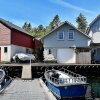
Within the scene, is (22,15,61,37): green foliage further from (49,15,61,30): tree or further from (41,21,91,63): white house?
(41,21,91,63): white house

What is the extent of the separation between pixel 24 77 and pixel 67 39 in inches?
601

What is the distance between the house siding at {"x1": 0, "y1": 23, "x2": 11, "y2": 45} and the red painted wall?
0.78 metres

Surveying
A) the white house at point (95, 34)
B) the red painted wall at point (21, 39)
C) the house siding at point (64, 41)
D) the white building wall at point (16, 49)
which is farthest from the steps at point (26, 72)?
the white house at point (95, 34)

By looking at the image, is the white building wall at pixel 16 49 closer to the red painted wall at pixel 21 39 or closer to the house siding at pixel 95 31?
the red painted wall at pixel 21 39

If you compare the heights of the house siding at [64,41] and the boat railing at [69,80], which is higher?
the house siding at [64,41]

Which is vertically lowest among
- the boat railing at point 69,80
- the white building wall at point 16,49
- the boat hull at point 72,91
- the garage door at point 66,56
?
the boat hull at point 72,91

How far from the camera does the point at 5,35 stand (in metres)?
46.5

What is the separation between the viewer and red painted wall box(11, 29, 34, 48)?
47406mm

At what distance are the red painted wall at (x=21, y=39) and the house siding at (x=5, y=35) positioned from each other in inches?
30.8

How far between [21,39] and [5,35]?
573cm

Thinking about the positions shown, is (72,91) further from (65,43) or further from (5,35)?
(5,35)

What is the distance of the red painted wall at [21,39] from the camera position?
47406mm

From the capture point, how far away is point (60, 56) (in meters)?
46.7

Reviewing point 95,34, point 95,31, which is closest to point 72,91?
point 95,34
